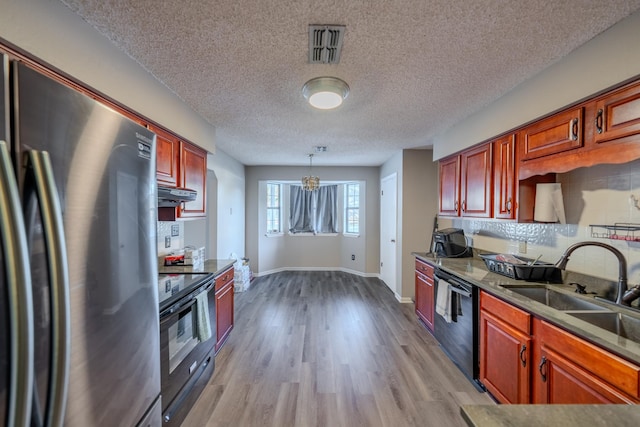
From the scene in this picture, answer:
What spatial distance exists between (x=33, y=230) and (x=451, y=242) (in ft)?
11.0

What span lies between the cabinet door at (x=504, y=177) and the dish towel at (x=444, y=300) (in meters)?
0.79

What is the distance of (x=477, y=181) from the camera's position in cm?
274

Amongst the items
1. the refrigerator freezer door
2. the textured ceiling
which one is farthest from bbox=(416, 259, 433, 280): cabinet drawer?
the refrigerator freezer door

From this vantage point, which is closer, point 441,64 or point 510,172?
point 441,64

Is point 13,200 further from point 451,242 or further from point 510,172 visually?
point 451,242

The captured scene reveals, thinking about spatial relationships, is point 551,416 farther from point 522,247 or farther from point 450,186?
point 450,186

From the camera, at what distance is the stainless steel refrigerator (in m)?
0.59

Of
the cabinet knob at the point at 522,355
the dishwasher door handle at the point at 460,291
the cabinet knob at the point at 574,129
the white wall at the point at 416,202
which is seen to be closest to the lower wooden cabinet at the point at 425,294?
the dishwasher door handle at the point at 460,291

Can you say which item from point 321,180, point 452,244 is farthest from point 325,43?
point 321,180

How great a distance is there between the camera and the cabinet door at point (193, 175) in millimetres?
2555

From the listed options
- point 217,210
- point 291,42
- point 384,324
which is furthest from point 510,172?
point 217,210

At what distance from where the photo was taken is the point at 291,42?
62.9 inches

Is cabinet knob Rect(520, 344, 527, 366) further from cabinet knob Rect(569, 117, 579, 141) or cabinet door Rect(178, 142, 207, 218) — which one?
cabinet door Rect(178, 142, 207, 218)

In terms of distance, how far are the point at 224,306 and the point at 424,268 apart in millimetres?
2259
